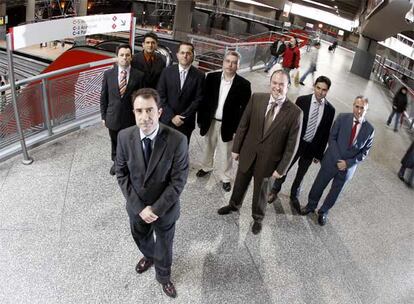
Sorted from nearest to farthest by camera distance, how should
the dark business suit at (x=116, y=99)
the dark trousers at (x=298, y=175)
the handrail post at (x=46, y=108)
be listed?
the dark business suit at (x=116, y=99) < the dark trousers at (x=298, y=175) < the handrail post at (x=46, y=108)

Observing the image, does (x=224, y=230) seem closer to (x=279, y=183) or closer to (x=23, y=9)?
(x=279, y=183)

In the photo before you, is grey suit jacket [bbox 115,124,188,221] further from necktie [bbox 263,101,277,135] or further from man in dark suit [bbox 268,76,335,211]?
man in dark suit [bbox 268,76,335,211]

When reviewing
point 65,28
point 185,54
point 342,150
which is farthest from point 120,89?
point 342,150

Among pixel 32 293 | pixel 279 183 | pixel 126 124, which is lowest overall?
pixel 32 293

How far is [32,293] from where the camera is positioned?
271cm

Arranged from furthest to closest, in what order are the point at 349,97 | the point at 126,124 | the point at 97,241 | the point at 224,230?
1. the point at 349,97
2. the point at 126,124
3. the point at 224,230
4. the point at 97,241

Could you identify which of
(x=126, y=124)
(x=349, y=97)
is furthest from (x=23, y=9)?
(x=126, y=124)

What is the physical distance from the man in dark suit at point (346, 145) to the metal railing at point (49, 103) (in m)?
3.65

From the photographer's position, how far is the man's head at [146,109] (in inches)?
85.6

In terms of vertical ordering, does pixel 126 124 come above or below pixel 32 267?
above

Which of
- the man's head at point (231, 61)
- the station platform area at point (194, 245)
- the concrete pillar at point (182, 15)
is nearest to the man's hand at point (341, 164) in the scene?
the station platform area at point (194, 245)

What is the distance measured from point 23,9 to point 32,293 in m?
25.4

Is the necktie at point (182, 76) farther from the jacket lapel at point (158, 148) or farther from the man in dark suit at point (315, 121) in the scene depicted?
the jacket lapel at point (158, 148)

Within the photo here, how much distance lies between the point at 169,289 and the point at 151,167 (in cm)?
114
